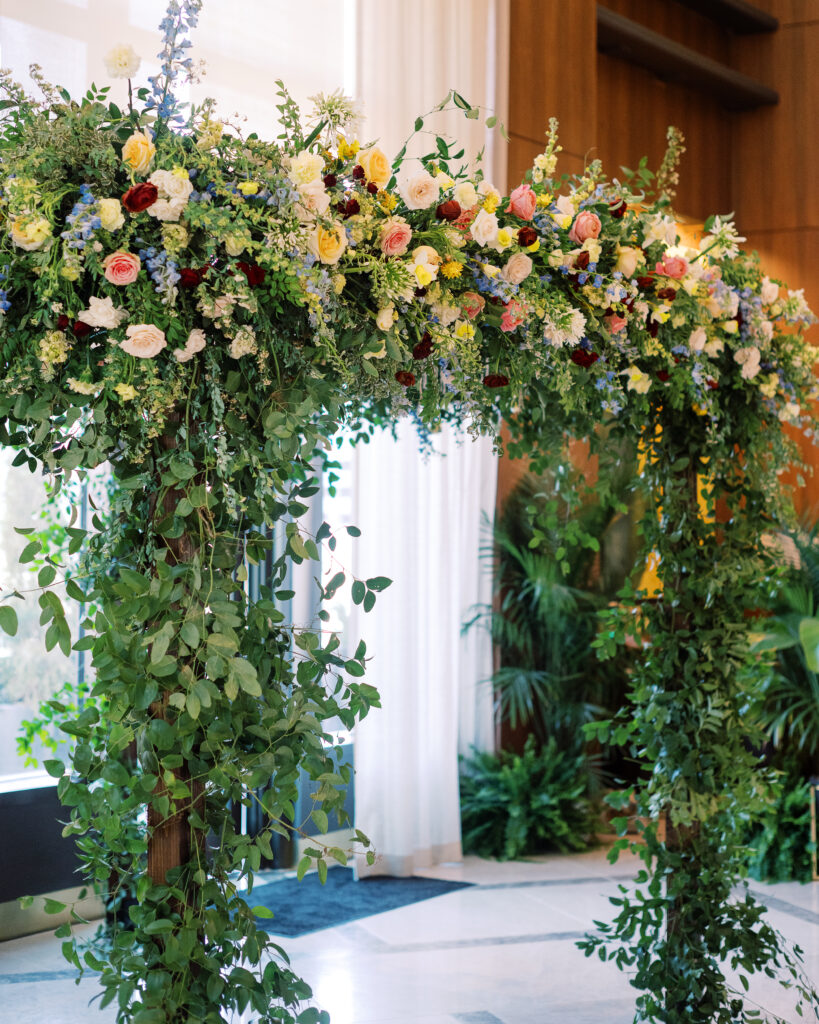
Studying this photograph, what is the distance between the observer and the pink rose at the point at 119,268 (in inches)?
63.8

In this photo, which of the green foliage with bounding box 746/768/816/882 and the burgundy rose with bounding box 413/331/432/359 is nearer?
the burgundy rose with bounding box 413/331/432/359

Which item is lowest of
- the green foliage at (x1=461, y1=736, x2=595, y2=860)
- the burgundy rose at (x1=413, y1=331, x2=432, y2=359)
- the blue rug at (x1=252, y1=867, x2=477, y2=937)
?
the blue rug at (x1=252, y1=867, x2=477, y2=937)

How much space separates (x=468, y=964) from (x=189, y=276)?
9.45ft

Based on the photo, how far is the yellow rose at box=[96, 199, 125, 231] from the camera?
1621 millimetres

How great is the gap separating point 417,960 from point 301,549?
2.45 meters

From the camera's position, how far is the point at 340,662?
6.37ft

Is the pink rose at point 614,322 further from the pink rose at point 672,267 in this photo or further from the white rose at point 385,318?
the white rose at point 385,318

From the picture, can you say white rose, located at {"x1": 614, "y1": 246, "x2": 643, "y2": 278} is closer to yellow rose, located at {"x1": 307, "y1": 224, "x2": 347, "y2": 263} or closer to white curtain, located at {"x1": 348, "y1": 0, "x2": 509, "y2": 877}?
yellow rose, located at {"x1": 307, "y1": 224, "x2": 347, "y2": 263}

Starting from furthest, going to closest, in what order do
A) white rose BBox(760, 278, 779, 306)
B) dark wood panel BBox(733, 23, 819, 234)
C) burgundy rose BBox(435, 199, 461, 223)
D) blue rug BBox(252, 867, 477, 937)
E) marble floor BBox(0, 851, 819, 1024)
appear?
dark wood panel BBox(733, 23, 819, 234) → blue rug BBox(252, 867, 477, 937) → marble floor BBox(0, 851, 819, 1024) → white rose BBox(760, 278, 779, 306) → burgundy rose BBox(435, 199, 461, 223)

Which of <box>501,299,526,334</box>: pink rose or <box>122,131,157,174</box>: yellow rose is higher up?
<box>122,131,157,174</box>: yellow rose

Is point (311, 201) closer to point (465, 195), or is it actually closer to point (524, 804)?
point (465, 195)

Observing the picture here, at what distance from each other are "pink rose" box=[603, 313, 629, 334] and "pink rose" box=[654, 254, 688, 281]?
0.74 ft

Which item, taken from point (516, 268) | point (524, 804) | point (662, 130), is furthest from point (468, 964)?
point (662, 130)

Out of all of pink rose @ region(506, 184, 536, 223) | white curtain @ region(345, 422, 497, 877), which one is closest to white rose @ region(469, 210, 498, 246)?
pink rose @ region(506, 184, 536, 223)
